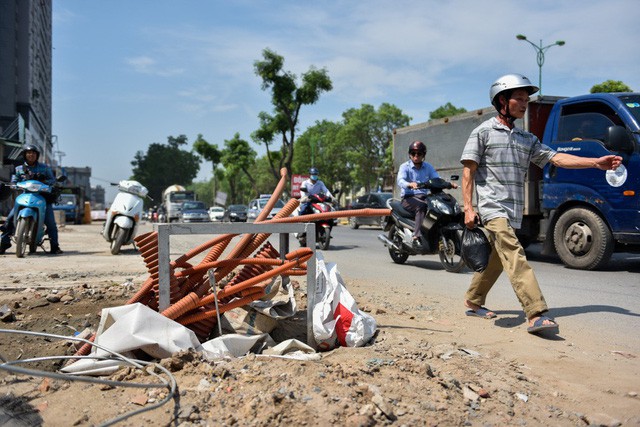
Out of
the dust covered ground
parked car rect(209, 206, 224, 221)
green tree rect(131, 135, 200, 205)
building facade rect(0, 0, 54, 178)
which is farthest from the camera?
green tree rect(131, 135, 200, 205)

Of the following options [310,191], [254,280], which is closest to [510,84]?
[254,280]

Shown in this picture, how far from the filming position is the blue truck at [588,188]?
7.45m

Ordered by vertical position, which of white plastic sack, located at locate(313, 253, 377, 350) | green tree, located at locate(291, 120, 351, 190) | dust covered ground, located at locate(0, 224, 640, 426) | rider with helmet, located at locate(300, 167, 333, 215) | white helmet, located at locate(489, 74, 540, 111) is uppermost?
green tree, located at locate(291, 120, 351, 190)

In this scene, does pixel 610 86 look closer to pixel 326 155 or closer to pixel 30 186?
pixel 30 186

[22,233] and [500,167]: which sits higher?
[500,167]

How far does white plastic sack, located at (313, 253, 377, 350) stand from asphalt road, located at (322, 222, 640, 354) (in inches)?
73.0

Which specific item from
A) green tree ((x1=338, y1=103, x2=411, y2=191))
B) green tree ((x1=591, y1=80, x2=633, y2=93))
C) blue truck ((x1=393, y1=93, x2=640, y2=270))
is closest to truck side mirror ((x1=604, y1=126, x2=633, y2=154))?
blue truck ((x1=393, y1=93, x2=640, y2=270))

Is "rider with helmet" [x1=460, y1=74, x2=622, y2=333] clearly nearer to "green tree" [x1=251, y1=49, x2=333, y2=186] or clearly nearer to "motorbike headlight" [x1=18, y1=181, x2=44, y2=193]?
"motorbike headlight" [x1=18, y1=181, x2=44, y2=193]

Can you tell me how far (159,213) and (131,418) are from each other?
5022 cm

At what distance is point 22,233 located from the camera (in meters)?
9.24

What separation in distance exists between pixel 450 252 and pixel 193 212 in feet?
92.1

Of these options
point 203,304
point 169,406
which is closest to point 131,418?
point 169,406

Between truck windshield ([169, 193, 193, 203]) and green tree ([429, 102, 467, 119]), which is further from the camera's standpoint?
green tree ([429, 102, 467, 119])

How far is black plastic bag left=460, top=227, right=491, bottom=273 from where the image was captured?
15.2 feet
